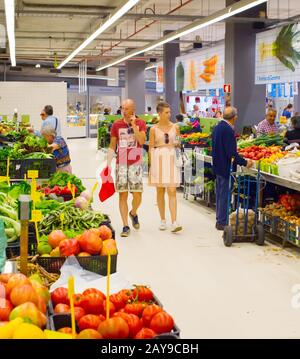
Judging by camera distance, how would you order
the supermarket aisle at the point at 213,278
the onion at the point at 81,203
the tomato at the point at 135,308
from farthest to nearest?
1. the onion at the point at 81,203
2. the supermarket aisle at the point at 213,278
3. the tomato at the point at 135,308

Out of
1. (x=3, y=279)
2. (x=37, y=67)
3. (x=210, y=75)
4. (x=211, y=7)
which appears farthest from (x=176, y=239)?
(x=37, y=67)

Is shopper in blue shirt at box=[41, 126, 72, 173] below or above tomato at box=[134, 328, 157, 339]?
above

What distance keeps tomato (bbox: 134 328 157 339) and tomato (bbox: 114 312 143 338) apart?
0.04m

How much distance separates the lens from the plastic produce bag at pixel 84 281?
3243 millimetres

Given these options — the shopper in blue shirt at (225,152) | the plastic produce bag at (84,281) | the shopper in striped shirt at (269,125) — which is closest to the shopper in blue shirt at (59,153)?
the shopper in blue shirt at (225,152)

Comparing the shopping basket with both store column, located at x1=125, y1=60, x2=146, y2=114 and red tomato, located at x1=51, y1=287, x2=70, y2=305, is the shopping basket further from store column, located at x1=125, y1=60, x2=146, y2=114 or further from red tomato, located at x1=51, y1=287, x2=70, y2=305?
store column, located at x1=125, y1=60, x2=146, y2=114

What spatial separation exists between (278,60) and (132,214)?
5.56 meters

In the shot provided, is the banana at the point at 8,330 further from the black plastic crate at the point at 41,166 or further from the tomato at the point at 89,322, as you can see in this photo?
the black plastic crate at the point at 41,166

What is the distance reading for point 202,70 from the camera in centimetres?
1666

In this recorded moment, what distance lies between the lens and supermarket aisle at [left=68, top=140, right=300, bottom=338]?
4.95m

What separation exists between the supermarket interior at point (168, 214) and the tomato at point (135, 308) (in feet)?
0.04

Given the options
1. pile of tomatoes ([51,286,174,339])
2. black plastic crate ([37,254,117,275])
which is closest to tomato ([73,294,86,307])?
pile of tomatoes ([51,286,174,339])

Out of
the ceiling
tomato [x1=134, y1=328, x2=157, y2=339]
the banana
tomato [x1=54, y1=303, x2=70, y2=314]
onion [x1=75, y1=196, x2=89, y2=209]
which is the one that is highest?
the ceiling

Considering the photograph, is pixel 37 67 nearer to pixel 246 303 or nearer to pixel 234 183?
pixel 234 183
